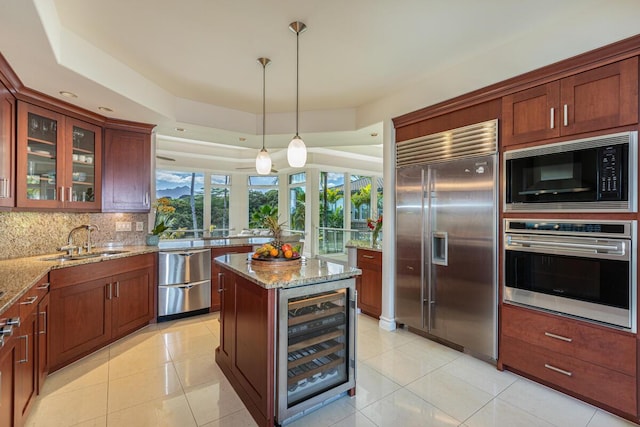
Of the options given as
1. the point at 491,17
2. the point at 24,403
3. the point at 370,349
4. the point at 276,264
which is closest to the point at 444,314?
the point at 370,349

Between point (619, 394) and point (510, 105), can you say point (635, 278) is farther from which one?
point (510, 105)

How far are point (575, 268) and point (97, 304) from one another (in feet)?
13.3

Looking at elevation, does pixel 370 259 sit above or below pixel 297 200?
below

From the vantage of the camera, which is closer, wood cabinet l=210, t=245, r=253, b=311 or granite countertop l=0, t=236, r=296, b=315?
granite countertop l=0, t=236, r=296, b=315

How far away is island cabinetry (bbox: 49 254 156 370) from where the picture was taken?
2584mm

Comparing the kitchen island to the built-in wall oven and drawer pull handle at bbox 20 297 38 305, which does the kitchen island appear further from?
the built-in wall oven

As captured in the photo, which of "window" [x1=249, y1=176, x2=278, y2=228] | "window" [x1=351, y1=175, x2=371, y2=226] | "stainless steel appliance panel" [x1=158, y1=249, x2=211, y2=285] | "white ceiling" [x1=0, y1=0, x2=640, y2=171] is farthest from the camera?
"window" [x1=249, y1=176, x2=278, y2=228]

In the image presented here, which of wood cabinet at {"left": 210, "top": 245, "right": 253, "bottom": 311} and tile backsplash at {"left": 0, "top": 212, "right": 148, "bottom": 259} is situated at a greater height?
tile backsplash at {"left": 0, "top": 212, "right": 148, "bottom": 259}

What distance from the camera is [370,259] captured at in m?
3.91

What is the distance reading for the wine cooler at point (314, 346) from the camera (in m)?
1.91

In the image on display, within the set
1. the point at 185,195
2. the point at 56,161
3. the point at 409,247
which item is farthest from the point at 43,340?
the point at 185,195

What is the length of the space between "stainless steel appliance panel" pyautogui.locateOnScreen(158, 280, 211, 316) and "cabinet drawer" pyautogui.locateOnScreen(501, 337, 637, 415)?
11.1ft

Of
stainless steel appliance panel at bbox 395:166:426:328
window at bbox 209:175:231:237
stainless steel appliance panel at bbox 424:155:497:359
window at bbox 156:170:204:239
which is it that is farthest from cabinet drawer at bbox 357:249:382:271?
window at bbox 156:170:204:239

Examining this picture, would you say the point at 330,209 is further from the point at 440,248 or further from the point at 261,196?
the point at 440,248
